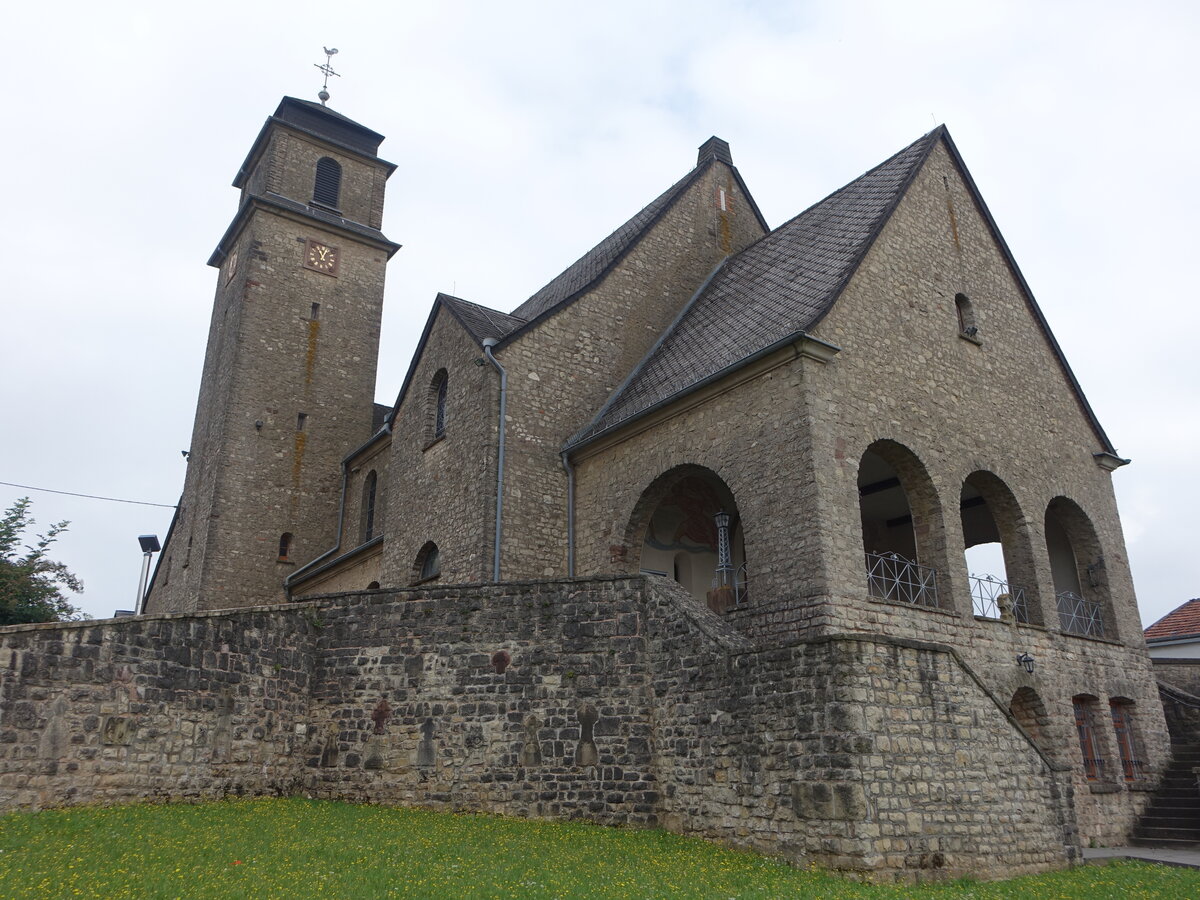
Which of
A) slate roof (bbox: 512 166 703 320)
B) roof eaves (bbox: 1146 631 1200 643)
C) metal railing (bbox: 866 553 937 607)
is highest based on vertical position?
slate roof (bbox: 512 166 703 320)

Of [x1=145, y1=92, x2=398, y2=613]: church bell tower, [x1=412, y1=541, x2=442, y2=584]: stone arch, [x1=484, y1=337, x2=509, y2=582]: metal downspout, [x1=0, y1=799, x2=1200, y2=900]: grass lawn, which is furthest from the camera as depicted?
[x1=145, y1=92, x2=398, y2=613]: church bell tower

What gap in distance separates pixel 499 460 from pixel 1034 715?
31.6 feet

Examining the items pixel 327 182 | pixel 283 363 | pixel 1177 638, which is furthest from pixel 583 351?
pixel 1177 638

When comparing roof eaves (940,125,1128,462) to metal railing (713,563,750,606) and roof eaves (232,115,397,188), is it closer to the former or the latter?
metal railing (713,563,750,606)

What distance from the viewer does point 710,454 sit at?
47.1 ft

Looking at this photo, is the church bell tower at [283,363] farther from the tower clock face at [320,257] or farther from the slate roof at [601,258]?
the slate roof at [601,258]

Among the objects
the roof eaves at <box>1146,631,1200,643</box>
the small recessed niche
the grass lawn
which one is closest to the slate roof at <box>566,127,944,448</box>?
the small recessed niche

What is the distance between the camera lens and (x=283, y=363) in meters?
26.7

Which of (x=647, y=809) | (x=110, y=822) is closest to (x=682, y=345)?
(x=647, y=809)

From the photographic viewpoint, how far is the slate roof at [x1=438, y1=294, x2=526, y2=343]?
707 inches

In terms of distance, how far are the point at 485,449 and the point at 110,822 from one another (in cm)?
862

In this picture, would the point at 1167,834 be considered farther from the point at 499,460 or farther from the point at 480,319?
the point at 480,319

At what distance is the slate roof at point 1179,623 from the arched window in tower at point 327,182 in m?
27.6

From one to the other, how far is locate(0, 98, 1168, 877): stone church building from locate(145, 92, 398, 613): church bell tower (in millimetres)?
1079
